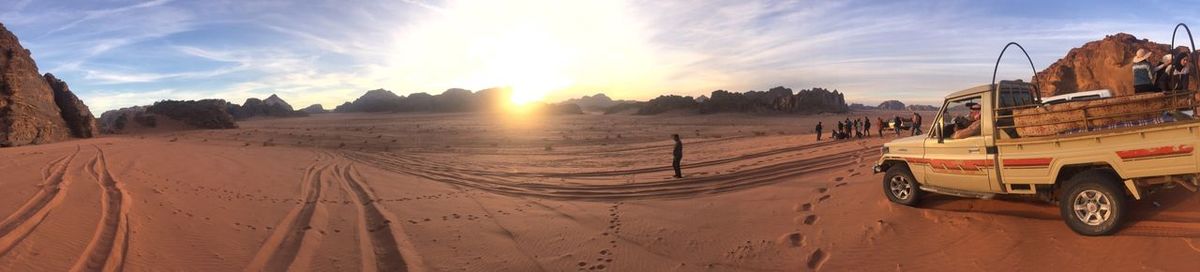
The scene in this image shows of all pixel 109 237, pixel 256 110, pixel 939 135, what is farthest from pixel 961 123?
pixel 256 110

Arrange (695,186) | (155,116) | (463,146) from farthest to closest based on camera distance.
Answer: (155,116), (463,146), (695,186)

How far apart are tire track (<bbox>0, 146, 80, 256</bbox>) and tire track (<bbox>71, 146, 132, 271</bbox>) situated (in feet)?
1.93

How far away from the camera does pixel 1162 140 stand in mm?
5484

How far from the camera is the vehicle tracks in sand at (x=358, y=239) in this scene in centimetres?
686

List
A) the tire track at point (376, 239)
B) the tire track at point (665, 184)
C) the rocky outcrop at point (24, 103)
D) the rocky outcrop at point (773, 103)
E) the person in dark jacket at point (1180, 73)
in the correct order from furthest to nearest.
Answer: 1. the rocky outcrop at point (773, 103)
2. the rocky outcrop at point (24, 103)
3. the tire track at point (665, 184)
4. the tire track at point (376, 239)
5. the person in dark jacket at point (1180, 73)

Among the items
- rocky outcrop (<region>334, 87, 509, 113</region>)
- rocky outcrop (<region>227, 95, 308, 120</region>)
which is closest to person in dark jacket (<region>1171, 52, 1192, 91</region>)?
rocky outcrop (<region>227, 95, 308, 120</region>)

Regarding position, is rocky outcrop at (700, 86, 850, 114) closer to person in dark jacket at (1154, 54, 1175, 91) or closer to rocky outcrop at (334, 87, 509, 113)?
rocky outcrop at (334, 87, 509, 113)

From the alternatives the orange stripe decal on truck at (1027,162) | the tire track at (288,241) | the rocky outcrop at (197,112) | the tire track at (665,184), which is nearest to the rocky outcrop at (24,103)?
the rocky outcrop at (197,112)

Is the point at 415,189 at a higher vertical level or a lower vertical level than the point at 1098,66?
lower

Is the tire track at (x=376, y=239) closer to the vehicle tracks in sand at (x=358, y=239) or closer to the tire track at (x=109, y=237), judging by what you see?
the vehicle tracks in sand at (x=358, y=239)

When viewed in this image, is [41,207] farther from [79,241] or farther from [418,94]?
[418,94]

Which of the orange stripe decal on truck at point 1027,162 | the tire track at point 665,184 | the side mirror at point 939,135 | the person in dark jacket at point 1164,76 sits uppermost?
the person in dark jacket at point 1164,76

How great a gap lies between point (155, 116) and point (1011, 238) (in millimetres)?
53942

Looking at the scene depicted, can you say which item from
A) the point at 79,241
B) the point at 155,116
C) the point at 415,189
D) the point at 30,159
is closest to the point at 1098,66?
the point at 415,189
